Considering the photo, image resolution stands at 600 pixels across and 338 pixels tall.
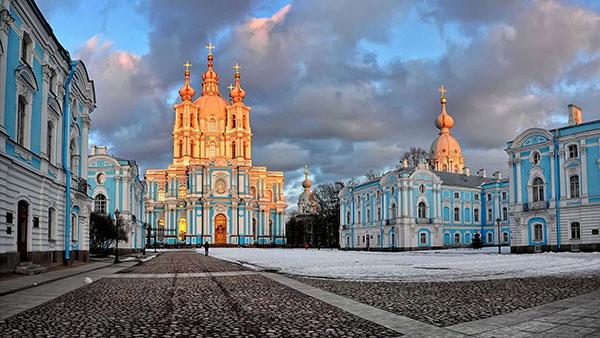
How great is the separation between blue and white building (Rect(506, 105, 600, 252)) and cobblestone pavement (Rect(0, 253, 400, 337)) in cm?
3428

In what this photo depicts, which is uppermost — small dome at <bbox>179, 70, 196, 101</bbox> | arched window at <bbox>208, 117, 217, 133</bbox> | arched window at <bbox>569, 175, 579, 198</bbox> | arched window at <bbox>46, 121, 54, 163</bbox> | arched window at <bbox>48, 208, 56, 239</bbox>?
small dome at <bbox>179, 70, 196, 101</bbox>

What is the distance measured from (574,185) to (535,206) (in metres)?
3.34

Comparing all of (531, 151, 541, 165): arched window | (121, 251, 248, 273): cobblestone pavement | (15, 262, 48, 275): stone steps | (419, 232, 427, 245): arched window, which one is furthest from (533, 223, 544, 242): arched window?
(15, 262, 48, 275): stone steps

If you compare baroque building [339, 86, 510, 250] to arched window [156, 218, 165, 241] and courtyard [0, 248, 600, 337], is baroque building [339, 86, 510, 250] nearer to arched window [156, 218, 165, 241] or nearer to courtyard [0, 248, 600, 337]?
arched window [156, 218, 165, 241]

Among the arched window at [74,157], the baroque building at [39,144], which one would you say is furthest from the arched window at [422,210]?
the arched window at [74,157]

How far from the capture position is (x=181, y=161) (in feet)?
319

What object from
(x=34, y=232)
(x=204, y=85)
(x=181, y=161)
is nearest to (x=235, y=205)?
(x=181, y=161)

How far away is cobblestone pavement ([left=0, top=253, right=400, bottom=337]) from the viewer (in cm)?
762

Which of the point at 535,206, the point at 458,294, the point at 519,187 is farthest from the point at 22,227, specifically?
the point at 519,187

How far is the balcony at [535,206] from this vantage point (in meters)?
43.6

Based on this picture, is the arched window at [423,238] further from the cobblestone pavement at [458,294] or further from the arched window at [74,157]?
the cobblestone pavement at [458,294]

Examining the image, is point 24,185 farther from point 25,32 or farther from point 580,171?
point 580,171

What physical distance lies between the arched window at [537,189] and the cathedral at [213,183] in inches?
2000

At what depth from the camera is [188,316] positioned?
29.7 ft
